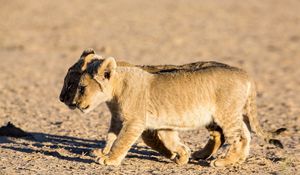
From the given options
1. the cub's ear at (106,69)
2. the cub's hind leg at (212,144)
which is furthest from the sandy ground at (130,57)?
the cub's ear at (106,69)

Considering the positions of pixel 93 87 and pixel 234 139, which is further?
pixel 234 139

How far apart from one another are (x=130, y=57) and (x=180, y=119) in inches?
452

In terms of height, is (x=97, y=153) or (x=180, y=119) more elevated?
(x=180, y=119)

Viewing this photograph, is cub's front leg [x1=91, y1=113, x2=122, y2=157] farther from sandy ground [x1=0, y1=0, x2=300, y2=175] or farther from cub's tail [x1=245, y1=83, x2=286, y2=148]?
cub's tail [x1=245, y1=83, x2=286, y2=148]

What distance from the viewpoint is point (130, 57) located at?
20500 mm

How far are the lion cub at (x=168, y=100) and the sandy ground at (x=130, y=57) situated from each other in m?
0.37

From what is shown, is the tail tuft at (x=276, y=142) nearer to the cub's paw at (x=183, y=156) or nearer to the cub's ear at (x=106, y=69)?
the cub's paw at (x=183, y=156)

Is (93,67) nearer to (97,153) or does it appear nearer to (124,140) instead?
(124,140)

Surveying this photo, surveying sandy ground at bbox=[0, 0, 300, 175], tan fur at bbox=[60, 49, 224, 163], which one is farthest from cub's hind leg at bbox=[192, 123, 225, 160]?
sandy ground at bbox=[0, 0, 300, 175]

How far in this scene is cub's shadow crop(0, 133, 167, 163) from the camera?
31.4ft

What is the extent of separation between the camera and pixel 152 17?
2770cm

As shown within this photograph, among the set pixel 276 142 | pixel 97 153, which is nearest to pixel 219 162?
pixel 276 142

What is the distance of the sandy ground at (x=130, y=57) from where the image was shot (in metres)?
9.45

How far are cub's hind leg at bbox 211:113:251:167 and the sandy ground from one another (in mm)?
116
